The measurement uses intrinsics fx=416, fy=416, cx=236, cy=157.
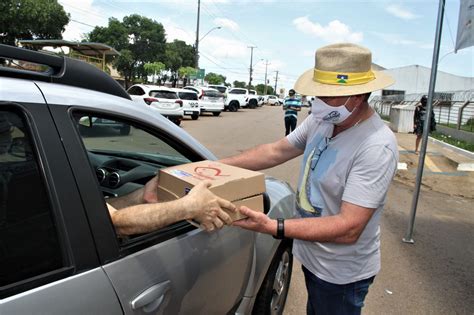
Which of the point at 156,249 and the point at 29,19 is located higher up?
the point at 29,19

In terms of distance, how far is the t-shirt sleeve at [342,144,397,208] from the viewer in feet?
5.64

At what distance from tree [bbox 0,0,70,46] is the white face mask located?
33.7 m

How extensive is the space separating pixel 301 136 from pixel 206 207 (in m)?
1.03

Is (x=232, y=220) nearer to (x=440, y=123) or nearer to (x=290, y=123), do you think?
(x=290, y=123)

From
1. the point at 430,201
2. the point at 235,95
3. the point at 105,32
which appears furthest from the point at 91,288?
the point at 105,32

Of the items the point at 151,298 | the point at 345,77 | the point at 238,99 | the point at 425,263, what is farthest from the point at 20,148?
the point at 238,99

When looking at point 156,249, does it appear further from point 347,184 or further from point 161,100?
point 161,100

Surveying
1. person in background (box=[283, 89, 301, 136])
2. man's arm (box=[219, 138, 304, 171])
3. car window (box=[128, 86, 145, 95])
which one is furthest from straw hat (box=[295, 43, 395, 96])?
car window (box=[128, 86, 145, 95])

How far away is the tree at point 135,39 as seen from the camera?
196 feet

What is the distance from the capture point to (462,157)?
1138 cm

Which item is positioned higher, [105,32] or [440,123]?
[105,32]

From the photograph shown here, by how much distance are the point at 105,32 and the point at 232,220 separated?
208ft

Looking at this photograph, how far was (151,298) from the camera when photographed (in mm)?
1564

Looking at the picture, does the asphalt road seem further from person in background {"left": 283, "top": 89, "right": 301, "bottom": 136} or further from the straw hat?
person in background {"left": 283, "top": 89, "right": 301, "bottom": 136}
